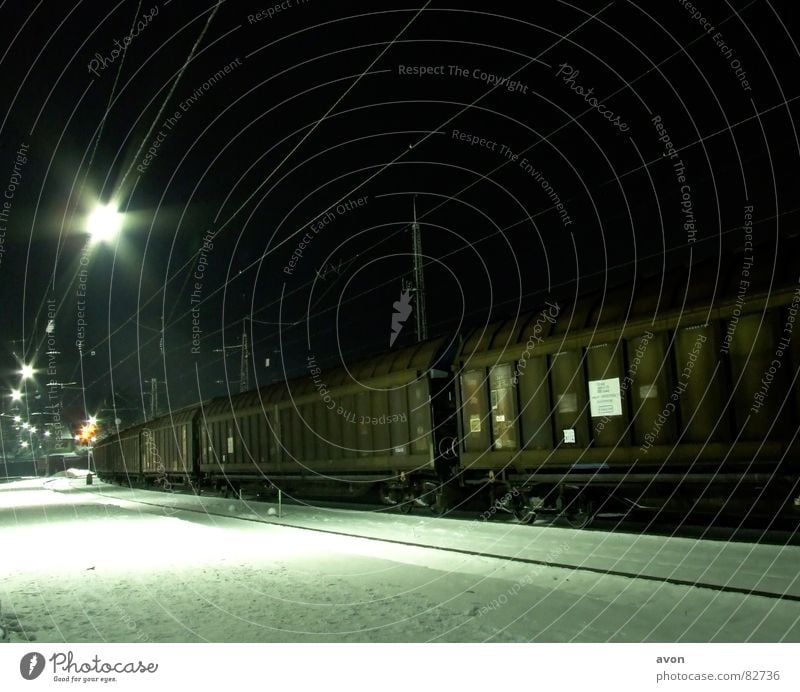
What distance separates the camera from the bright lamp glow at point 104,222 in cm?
1334

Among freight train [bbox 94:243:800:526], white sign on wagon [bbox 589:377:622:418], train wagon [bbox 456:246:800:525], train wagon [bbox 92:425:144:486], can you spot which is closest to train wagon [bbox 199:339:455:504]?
freight train [bbox 94:243:800:526]

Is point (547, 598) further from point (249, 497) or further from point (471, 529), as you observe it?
point (249, 497)

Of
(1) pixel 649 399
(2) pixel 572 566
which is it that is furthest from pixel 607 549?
(1) pixel 649 399

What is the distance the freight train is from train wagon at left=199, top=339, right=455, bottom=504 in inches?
2.2

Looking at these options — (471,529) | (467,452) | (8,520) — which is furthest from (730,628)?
(8,520)

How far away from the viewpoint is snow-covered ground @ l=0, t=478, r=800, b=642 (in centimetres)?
649

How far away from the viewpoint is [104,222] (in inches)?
534

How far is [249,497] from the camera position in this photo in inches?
1112

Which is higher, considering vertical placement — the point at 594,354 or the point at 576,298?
the point at 576,298

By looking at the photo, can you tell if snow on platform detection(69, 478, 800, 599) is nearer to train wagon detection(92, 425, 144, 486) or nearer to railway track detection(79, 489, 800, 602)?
railway track detection(79, 489, 800, 602)

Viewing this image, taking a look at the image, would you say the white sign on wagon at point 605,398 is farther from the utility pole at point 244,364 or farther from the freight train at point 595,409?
the utility pole at point 244,364

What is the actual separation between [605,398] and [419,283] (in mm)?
9781

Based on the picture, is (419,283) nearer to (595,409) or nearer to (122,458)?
(595,409)

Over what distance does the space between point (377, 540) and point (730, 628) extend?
7564 millimetres
